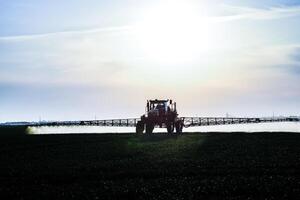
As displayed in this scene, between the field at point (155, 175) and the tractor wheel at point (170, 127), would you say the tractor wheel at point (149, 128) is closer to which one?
the tractor wheel at point (170, 127)

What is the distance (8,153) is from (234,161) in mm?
19289

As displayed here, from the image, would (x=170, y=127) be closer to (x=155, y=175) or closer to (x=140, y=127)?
(x=140, y=127)

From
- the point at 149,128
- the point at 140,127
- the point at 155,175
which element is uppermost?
the point at 140,127

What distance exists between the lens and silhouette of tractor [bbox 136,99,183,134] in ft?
216

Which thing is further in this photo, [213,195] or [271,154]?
[271,154]

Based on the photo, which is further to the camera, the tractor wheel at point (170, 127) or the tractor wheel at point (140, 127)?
the tractor wheel at point (140, 127)

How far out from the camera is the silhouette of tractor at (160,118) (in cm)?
6594

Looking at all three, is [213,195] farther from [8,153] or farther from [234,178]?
[8,153]

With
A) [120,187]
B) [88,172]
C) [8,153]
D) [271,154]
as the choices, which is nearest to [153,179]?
[120,187]

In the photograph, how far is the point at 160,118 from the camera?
2591 inches

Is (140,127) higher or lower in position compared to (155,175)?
higher

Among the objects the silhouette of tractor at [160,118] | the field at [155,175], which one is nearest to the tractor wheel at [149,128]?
the silhouette of tractor at [160,118]

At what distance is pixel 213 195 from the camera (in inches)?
779

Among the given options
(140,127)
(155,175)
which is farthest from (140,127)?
(155,175)
